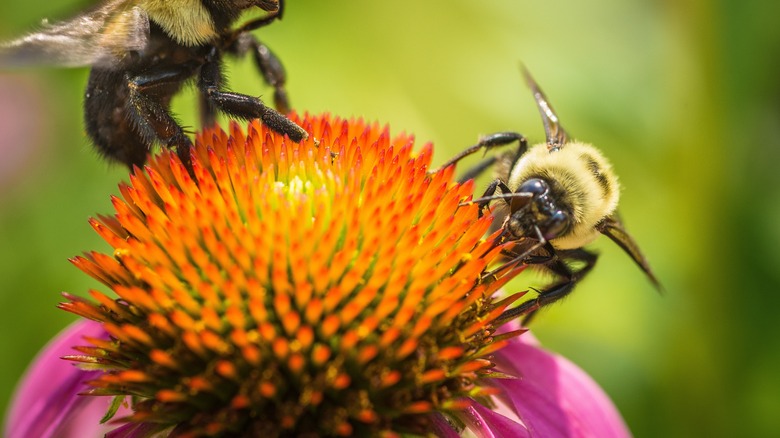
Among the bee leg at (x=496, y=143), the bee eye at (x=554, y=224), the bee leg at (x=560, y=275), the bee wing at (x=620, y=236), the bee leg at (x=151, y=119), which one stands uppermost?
the bee leg at (x=151, y=119)

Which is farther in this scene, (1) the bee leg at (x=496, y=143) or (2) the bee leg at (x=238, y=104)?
(1) the bee leg at (x=496, y=143)

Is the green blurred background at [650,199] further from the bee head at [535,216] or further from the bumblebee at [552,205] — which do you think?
the bee head at [535,216]

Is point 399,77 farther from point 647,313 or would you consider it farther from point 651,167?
point 647,313

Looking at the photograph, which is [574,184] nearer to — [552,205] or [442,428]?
[552,205]

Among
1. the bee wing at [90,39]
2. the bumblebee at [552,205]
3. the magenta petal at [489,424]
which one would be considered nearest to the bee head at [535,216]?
the bumblebee at [552,205]

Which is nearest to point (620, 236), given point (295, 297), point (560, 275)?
point (560, 275)

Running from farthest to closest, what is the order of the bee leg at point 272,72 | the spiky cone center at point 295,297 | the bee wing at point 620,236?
the bee leg at point 272,72, the bee wing at point 620,236, the spiky cone center at point 295,297

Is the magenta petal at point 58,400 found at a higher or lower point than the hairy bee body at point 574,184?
lower
